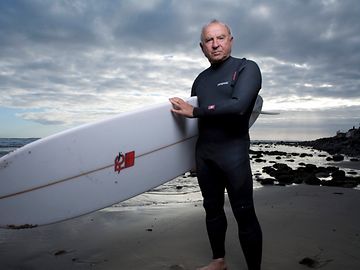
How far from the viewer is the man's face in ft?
8.28

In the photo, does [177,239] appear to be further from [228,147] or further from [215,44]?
[215,44]

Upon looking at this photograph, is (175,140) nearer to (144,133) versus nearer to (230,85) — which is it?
(144,133)

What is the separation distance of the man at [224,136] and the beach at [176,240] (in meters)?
0.49

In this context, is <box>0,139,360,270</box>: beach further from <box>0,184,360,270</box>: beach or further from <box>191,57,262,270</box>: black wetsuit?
<box>191,57,262,270</box>: black wetsuit

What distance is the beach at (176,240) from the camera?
9.55 ft

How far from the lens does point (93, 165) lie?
2766 millimetres

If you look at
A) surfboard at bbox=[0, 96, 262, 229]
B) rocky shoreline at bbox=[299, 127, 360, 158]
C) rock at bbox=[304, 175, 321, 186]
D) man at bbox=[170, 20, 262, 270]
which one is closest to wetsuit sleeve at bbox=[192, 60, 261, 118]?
man at bbox=[170, 20, 262, 270]

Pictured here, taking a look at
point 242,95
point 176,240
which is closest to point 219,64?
point 242,95

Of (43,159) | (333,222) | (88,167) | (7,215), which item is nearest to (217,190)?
(88,167)

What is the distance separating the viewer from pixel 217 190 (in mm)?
2688

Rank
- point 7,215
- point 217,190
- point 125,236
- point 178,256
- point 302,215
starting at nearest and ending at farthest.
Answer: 1. point 7,215
2. point 217,190
3. point 178,256
4. point 125,236
5. point 302,215

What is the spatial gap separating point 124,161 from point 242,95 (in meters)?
1.27

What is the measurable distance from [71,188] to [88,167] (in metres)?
0.23

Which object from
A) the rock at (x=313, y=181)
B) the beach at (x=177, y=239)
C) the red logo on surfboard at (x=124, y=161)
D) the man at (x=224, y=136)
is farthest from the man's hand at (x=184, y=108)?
the rock at (x=313, y=181)
